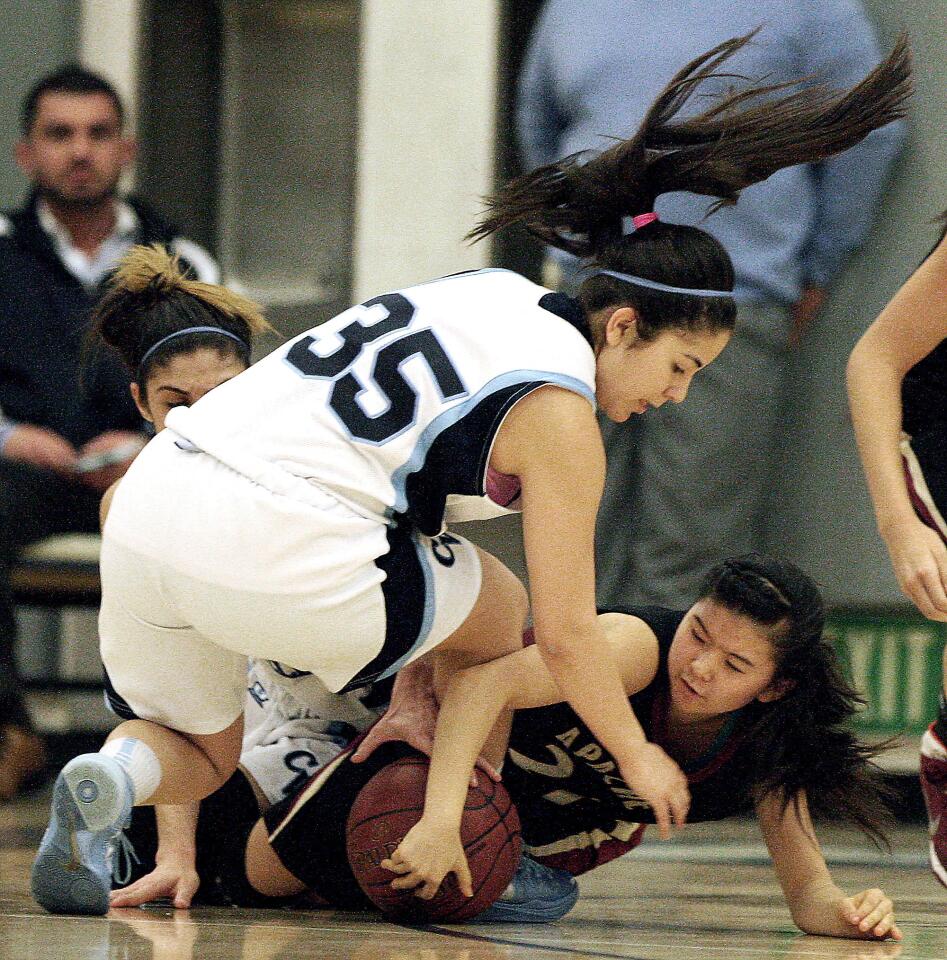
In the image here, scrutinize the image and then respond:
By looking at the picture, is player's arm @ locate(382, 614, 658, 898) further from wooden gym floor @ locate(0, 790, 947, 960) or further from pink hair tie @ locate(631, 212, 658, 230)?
pink hair tie @ locate(631, 212, 658, 230)

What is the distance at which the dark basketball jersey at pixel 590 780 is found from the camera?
3.16 meters

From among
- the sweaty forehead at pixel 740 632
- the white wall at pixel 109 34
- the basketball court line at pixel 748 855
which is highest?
the white wall at pixel 109 34

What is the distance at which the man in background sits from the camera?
5039mm

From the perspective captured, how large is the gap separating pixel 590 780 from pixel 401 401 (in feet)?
2.92

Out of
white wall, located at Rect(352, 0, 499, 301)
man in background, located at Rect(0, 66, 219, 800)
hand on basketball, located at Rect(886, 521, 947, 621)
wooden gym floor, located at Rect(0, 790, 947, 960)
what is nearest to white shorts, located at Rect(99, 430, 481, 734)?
wooden gym floor, located at Rect(0, 790, 947, 960)

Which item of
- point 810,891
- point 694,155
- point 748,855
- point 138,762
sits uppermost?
point 694,155

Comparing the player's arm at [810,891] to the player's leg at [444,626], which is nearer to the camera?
the player's leg at [444,626]

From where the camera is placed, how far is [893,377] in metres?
3.28

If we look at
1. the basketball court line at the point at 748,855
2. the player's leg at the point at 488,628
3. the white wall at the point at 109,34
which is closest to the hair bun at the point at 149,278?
the player's leg at the point at 488,628

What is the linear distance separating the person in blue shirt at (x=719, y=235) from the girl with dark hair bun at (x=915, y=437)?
1.50 metres

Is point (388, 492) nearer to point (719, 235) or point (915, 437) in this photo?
point (915, 437)

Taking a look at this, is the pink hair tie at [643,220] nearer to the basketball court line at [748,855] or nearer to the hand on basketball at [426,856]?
the hand on basketball at [426,856]

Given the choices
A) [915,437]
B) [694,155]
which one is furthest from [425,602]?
[915,437]

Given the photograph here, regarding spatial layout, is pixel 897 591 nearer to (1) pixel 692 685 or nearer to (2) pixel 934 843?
(2) pixel 934 843
